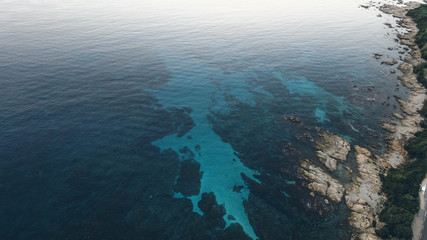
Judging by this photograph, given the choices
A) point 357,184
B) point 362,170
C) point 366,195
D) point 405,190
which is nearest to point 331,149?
point 362,170

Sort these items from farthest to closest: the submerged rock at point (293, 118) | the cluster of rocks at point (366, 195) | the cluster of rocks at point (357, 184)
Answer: the submerged rock at point (293, 118) < the cluster of rocks at point (357, 184) < the cluster of rocks at point (366, 195)

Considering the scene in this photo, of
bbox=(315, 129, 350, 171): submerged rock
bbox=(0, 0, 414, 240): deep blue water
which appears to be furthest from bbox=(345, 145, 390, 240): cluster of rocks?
bbox=(315, 129, 350, 171): submerged rock

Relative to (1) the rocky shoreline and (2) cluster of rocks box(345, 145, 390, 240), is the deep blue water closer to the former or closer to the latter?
(1) the rocky shoreline

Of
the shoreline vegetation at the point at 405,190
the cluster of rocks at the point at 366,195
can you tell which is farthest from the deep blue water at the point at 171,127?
the shoreline vegetation at the point at 405,190

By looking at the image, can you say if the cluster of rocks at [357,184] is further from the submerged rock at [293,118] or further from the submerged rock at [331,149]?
the submerged rock at [293,118]

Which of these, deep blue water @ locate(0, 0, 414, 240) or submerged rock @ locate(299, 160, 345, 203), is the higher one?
deep blue water @ locate(0, 0, 414, 240)

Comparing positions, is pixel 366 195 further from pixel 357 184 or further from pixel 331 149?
pixel 331 149
